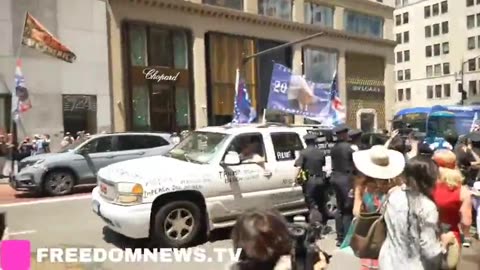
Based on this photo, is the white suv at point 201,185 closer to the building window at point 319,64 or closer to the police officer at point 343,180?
the police officer at point 343,180

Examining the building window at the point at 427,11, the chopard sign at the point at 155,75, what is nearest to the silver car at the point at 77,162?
the chopard sign at the point at 155,75

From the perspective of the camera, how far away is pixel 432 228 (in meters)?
3.55

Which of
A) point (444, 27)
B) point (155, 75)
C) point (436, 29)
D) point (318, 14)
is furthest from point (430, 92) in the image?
point (155, 75)

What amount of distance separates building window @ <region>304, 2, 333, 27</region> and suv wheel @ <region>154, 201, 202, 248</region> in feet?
103

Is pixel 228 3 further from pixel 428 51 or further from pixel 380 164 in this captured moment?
pixel 428 51

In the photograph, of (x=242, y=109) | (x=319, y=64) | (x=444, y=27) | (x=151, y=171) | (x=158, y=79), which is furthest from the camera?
(x=444, y=27)

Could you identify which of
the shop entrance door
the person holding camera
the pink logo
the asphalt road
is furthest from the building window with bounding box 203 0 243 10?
the person holding camera

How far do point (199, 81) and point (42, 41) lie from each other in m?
9.44

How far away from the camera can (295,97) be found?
14.2 meters

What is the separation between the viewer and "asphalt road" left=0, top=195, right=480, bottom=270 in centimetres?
663

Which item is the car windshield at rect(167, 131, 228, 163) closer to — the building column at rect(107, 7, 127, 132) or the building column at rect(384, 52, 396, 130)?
the building column at rect(107, 7, 127, 132)

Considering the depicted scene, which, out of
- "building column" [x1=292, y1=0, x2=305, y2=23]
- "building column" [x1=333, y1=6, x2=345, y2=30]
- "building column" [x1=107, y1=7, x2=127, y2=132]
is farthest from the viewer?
"building column" [x1=333, y1=6, x2=345, y2=30]

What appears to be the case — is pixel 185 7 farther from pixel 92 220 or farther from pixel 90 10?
pixel 92 220

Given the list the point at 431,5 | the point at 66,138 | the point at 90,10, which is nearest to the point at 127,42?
the point at 90,10
